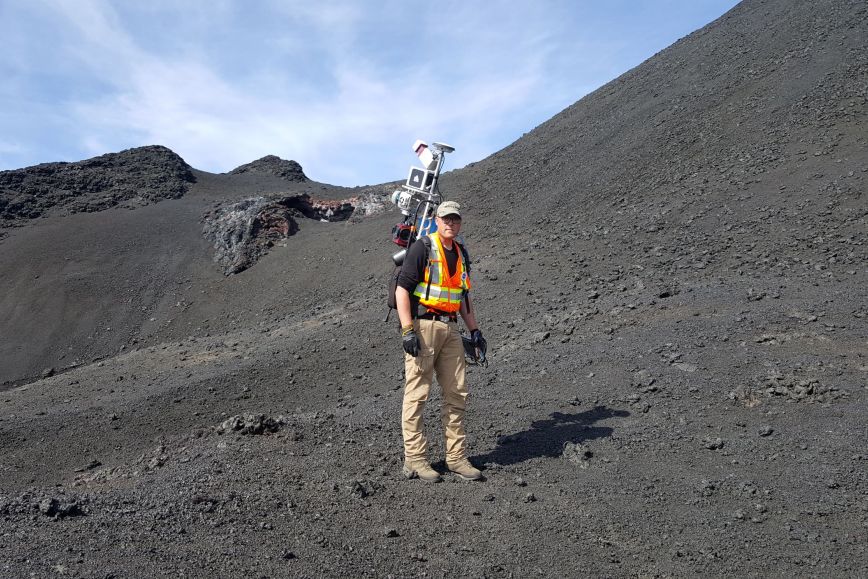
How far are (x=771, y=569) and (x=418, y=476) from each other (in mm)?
2513

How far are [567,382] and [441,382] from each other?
2.53m

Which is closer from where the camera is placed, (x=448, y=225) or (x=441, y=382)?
(x=448, y=225)

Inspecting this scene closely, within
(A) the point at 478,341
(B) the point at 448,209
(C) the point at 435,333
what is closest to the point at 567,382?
(A) the point at 478,341

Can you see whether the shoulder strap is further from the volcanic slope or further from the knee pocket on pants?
the volcanic slope

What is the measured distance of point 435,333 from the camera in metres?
5.46

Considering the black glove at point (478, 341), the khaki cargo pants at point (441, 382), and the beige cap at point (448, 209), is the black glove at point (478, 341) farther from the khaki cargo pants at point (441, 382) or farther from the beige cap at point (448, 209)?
the beige cap at point (448, 209)

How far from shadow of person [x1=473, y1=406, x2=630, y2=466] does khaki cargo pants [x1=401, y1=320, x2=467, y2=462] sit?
0.51 meters

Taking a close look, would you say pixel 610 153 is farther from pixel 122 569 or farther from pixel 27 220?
pixel 27 220

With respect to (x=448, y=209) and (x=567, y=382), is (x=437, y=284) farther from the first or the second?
(x=567, y=382)

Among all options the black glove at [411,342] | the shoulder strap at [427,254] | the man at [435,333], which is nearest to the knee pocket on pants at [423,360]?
the man at [435,333]

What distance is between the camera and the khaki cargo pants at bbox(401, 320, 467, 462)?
545 centimetres

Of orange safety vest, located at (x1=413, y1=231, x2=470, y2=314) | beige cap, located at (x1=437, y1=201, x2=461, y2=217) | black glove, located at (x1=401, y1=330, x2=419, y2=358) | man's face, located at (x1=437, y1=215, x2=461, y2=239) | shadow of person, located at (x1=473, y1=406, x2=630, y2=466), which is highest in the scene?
beige cap, located at (x1=437, y1=201, x2=461, y2=217)

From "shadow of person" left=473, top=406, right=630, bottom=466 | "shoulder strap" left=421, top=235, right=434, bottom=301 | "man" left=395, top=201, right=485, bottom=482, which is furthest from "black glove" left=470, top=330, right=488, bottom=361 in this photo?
"shadow of person" left=473, top=406, right=630, bottom=466

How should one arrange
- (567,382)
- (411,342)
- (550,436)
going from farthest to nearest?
(567,382) → (550,436) → (411,342)
